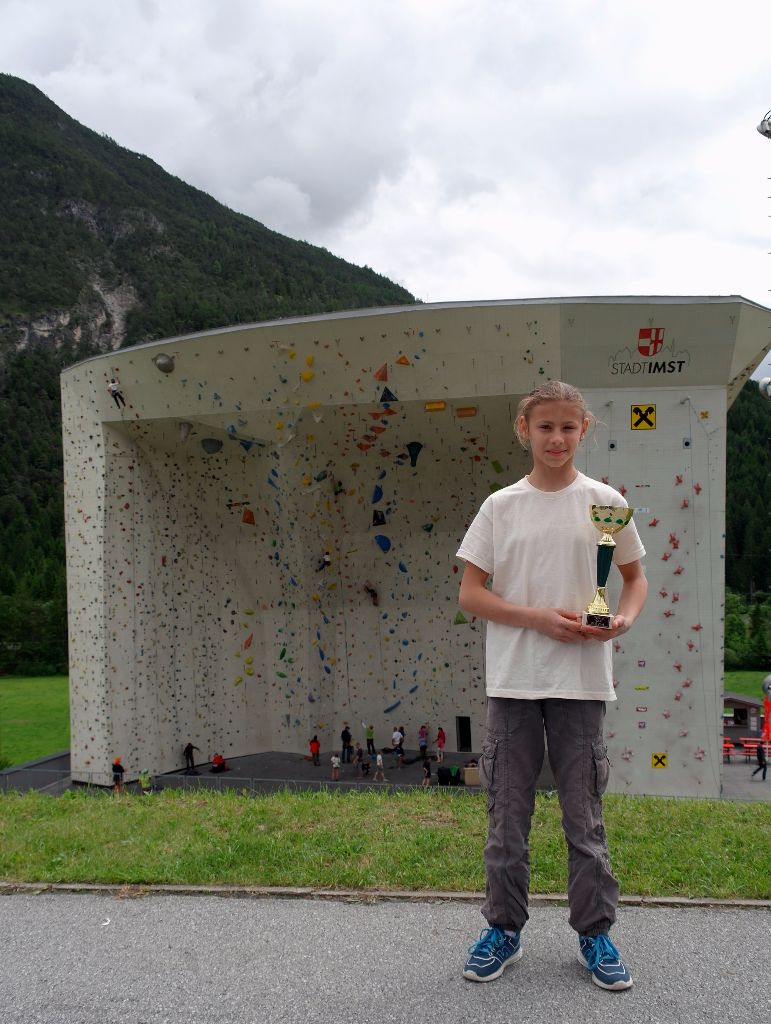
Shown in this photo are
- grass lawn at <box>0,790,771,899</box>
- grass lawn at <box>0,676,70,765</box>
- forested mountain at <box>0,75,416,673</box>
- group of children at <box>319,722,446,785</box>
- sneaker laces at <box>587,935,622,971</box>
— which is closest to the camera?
sneaker laces at <box>587,935,622,971</box>

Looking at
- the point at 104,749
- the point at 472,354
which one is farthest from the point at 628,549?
the point at 104,749

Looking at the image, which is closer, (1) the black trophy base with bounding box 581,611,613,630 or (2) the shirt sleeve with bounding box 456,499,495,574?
(1) the black trophy base with bounding box 581,611,613,630

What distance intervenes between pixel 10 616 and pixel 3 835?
35602 mm

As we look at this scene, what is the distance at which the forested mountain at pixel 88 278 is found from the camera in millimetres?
60406

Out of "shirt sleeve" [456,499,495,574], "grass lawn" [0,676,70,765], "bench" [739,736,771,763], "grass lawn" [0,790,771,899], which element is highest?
"shirt sleeve" [456,499,495,574]

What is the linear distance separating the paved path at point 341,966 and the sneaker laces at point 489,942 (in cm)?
9

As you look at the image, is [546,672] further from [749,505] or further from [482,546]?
[749,505]

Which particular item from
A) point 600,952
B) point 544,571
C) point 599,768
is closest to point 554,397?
point 544,571

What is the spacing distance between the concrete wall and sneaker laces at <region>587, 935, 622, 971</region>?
8.02 m

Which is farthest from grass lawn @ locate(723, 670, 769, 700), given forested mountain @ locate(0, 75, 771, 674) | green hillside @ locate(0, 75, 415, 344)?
green hillside @ locate(0, 75, 415, 344)

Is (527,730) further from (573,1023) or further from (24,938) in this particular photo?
(24,938)

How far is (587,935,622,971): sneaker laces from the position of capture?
2.49m

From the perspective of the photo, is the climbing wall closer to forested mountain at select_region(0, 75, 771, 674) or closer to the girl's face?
the girl's face

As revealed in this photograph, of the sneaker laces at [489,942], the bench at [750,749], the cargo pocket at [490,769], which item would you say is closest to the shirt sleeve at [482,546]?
the cargo pocket at [490,769]
